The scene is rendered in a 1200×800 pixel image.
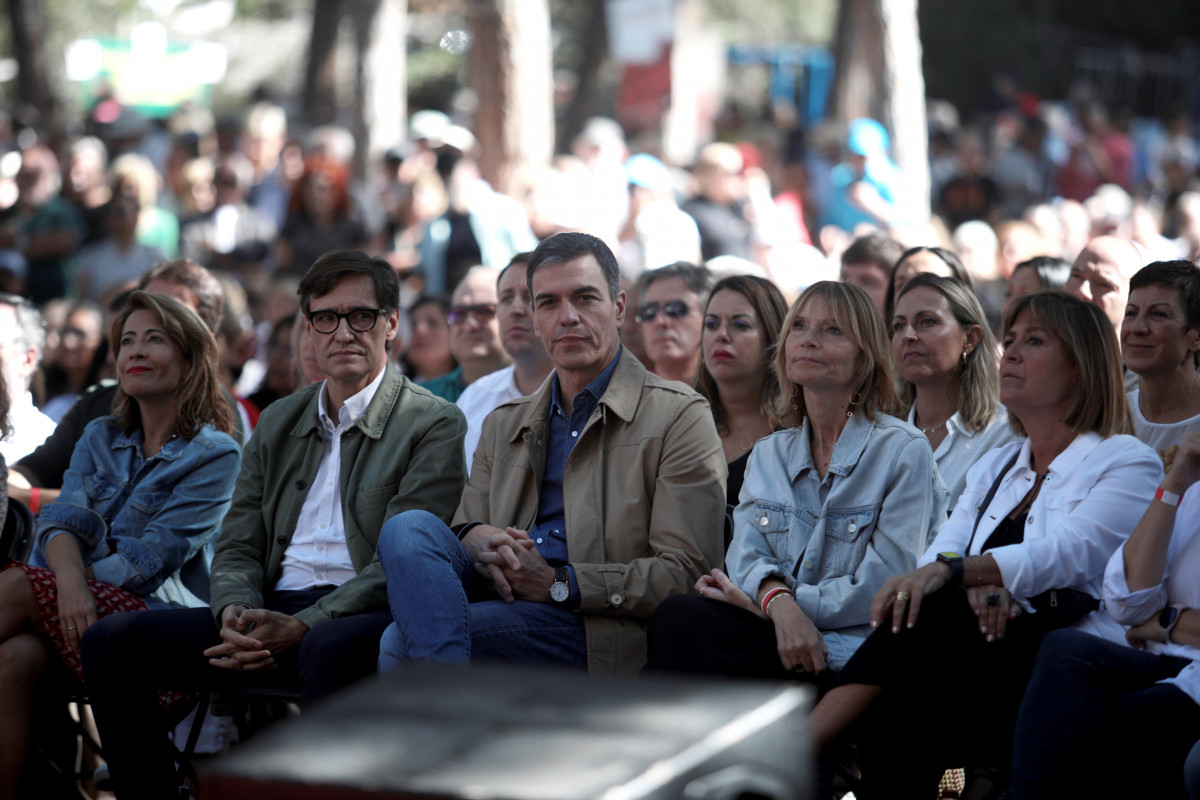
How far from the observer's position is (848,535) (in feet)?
13.3

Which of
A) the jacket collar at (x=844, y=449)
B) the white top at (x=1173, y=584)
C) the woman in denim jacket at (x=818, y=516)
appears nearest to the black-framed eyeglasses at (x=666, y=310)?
the woman in denim jacket at (x=818, y=516)

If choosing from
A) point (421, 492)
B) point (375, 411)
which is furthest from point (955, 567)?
point (375, 411)

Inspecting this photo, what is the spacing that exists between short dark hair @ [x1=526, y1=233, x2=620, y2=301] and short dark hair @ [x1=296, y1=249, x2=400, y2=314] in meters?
0.50

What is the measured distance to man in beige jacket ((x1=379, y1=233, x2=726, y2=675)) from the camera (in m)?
3.92

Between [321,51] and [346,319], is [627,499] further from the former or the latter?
[321,51]

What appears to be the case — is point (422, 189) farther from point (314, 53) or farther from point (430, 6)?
point (430, 6)

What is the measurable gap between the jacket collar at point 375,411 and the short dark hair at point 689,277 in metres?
1.50

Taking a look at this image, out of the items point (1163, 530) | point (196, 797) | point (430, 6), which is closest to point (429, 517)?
point (196, 797)

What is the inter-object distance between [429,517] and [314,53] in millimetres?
19720

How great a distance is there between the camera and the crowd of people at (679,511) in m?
3.66

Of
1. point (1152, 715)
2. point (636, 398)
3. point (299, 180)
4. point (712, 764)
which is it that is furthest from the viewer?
point (299, 180)

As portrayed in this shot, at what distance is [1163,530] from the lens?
352 cm

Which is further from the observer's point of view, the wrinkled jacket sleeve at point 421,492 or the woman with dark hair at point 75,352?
the woman with dark hair at point 75,352

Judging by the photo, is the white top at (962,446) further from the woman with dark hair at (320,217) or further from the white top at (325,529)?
the woman with dark hair at (320,217)
